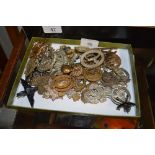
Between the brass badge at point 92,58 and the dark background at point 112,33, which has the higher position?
the dark background at point 112,33

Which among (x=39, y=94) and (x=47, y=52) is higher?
(x=47, y=52)

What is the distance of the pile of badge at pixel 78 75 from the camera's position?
92cm

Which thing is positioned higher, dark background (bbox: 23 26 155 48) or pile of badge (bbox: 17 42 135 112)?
dark background (bbox: 23 26 155 48)

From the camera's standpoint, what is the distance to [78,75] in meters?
0.97

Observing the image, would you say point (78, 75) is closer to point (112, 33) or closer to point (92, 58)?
point (92, 58)

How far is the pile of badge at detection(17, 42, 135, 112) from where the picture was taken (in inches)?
36.1

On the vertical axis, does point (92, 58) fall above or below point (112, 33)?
below

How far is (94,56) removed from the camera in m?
1.02

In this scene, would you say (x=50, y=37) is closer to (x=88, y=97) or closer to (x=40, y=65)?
(x=40, y=65)

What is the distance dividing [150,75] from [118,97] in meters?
0.20

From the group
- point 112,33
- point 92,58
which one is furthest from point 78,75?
point 112,33

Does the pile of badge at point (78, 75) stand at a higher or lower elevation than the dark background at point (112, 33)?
lower

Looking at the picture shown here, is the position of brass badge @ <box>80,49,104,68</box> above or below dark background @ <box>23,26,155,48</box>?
below
